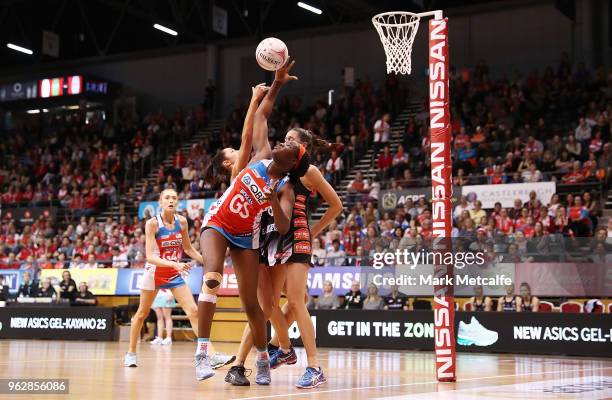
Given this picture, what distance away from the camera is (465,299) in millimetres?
16688

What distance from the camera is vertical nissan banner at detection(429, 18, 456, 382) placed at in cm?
896

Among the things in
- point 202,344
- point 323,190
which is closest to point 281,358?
point 202,344

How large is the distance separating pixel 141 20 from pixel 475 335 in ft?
85.0

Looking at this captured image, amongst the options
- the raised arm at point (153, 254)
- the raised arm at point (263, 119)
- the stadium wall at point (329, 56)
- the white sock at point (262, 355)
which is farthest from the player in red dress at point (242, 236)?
the stadium wall at point (329, 56)

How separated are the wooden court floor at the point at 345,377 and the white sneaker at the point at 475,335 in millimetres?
1711

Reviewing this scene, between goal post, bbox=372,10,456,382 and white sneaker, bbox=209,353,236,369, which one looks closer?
goal post, bbox=372,10,456,382

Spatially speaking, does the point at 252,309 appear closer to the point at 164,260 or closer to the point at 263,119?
the point at 263,119

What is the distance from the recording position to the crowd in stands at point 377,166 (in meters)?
18.8

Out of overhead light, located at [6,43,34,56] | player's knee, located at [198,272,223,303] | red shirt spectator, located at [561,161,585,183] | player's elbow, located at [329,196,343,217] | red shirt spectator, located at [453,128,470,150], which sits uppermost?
overhead light, located at [6,43,34,56]

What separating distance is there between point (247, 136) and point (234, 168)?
364mm

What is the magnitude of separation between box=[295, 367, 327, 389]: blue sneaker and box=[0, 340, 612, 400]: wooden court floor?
92mm

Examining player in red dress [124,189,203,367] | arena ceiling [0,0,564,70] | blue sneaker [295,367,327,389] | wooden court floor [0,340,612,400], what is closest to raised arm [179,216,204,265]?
player in red dress [124,189,203,367]

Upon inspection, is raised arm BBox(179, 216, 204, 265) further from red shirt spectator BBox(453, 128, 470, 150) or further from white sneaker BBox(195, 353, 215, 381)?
red shirt spectator BBox(453, 128, 470, 150)

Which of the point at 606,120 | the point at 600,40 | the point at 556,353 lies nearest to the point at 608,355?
the point at 556,353
